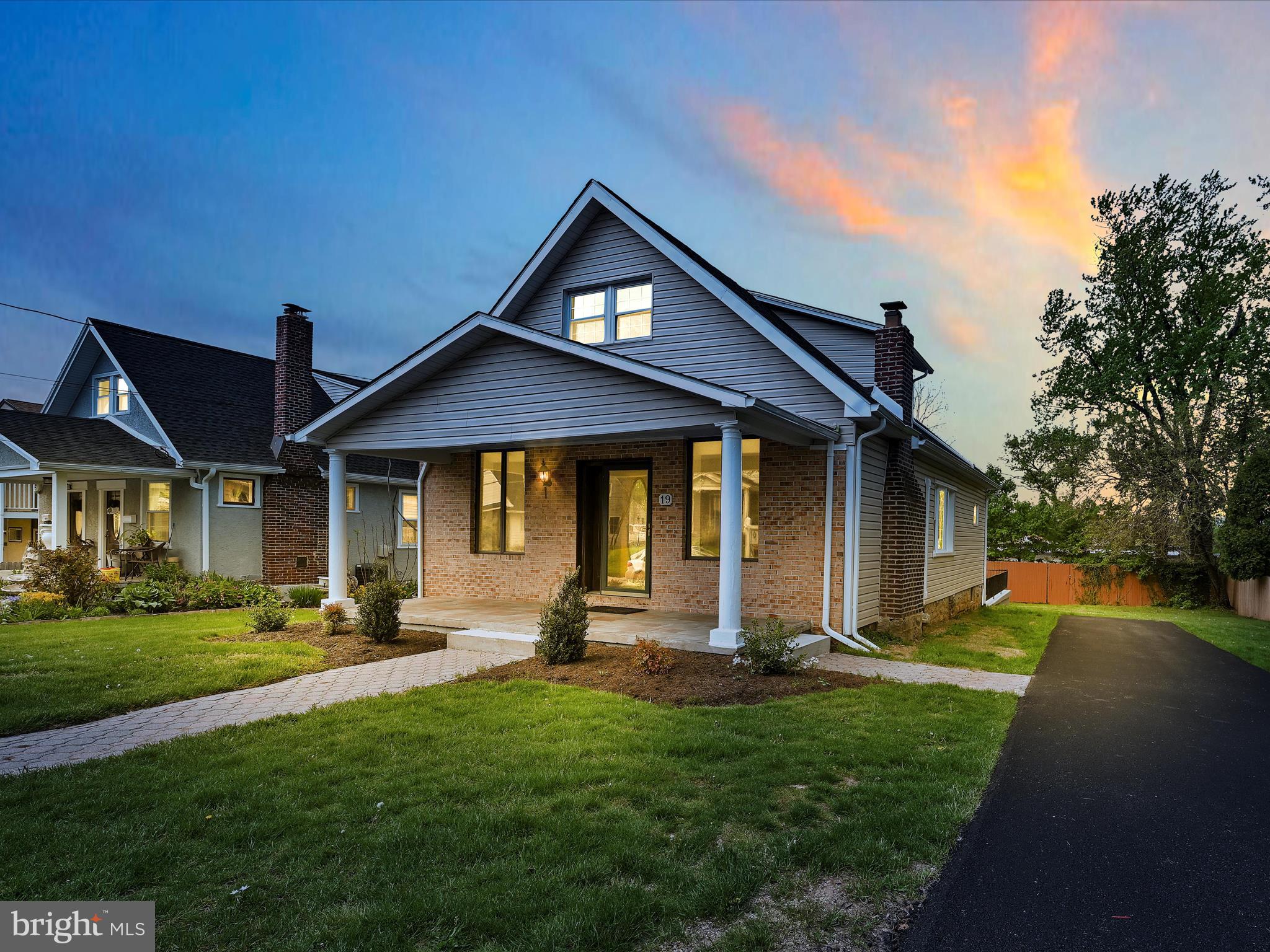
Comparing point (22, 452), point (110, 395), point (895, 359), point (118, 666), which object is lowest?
point (118, 666)

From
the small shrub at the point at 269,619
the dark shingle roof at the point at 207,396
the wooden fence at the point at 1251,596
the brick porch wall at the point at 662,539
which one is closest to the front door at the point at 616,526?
the brick porch wall at the point at 662,539

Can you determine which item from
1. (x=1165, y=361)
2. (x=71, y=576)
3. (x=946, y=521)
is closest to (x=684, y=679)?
(x=946, y=521)

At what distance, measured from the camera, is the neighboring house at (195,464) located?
16266mm

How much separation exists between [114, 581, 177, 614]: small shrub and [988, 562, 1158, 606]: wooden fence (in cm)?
2439

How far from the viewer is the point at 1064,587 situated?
82.3 feet

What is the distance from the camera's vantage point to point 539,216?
66.8 metres

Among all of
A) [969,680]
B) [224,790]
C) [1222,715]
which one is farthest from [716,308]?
[224,790]

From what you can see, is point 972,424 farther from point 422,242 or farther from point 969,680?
point 422,242

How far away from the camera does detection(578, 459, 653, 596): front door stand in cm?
1173

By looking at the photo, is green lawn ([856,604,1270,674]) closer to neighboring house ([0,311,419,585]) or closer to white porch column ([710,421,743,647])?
white porch column ([710,421,743,647])

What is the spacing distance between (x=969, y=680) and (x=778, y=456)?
391 cm

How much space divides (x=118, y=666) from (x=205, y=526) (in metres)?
9.63

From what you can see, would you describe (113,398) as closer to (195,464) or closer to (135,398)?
(135,398)

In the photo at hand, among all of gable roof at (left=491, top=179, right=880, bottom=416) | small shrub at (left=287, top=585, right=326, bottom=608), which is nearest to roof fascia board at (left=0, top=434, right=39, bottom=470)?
small shrub at (left=287, top=585, right=326, bottom=608)
